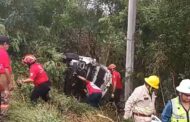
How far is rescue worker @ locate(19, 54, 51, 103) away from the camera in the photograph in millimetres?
10766

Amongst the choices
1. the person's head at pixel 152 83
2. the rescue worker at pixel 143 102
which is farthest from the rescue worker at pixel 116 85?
the person's head at pixel 152 83

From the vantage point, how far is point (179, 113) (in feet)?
20.7

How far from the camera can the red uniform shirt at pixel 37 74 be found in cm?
1075

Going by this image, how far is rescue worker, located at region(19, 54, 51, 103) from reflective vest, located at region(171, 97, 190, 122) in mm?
5018

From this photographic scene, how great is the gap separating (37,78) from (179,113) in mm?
5330

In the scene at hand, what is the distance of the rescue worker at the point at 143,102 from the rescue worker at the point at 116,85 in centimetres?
541

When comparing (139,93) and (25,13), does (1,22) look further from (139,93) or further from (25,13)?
(139,93)

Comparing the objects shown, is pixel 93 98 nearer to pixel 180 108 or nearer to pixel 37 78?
pixel 37 78

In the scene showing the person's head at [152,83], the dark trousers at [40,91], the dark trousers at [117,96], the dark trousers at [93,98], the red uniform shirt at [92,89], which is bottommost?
the dark trousers at [117,96]

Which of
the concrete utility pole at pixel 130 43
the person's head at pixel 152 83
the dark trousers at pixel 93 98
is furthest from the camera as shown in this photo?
the dark trousers at pixel 93 98

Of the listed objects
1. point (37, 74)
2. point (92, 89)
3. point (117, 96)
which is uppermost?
point (37, 74)

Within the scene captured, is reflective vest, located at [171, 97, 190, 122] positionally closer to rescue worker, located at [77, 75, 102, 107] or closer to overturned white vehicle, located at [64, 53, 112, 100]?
rescue worker, located at [77, 75, 102, 107]

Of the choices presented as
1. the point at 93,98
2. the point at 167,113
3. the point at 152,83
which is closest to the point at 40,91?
the point at 93,98

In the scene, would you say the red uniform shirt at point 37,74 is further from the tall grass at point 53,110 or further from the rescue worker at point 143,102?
the rescue worker at point 143,102
